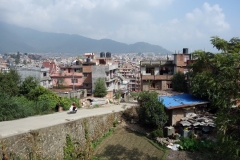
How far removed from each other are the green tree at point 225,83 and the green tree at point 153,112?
8.78m

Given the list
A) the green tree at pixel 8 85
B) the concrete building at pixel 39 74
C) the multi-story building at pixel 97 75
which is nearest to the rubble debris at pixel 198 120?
the green tree at pixel 8 85

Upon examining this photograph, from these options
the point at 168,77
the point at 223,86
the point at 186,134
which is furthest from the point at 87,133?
the point at 168,77

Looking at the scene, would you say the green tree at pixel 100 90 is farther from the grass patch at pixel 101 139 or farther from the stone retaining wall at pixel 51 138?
the stone retaining wall at pixel 51 138

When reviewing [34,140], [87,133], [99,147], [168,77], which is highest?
[168,77]

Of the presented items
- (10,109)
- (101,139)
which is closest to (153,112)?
(101,139)

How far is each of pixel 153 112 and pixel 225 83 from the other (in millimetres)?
9682

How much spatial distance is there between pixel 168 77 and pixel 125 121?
39.9 ft

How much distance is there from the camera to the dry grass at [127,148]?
13.3m

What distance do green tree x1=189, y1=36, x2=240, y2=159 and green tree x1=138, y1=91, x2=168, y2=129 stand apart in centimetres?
878

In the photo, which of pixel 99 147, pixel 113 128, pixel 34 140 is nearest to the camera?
pixel 34 140

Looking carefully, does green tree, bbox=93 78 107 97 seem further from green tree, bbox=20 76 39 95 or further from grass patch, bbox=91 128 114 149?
grass patch, bbox=91 128 114 149

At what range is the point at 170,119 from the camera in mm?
16750

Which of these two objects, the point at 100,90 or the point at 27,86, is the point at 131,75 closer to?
the point at 100,90

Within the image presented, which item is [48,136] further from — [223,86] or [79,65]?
[79,65]
